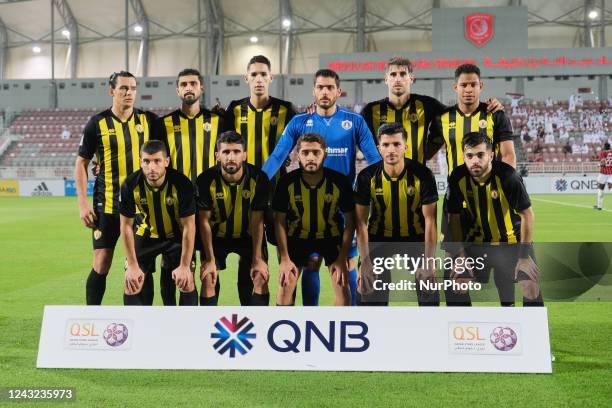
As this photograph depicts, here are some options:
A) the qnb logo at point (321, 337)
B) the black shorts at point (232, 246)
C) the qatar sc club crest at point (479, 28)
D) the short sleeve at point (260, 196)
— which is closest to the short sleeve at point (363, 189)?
the short sleeve at point (260, 196)

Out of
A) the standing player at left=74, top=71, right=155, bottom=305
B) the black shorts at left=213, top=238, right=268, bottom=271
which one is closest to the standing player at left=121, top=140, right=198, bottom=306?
the black shorts at left=213, top=238, right=268, bottom=271

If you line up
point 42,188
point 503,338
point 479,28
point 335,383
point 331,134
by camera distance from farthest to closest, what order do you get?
point 479,28, point 42,188, point 331,134, point 503,338, point 335,383

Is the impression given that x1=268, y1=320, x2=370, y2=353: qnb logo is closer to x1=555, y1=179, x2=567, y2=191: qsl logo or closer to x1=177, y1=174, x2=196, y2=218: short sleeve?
x1=177, y1=174, x2=196, y2=218: short sleeve

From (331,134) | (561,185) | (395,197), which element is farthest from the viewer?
(561,185)

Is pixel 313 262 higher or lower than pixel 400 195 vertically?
lower

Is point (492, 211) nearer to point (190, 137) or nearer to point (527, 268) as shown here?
point (527, 268)

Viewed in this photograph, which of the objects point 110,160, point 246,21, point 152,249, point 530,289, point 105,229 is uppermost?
point 246,21

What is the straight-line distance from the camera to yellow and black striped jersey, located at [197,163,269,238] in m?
4.44

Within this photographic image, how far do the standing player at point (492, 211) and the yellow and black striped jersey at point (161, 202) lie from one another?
68.1 inches

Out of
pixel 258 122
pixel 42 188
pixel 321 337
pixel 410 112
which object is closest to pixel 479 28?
pixel 42 188

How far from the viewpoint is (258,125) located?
4898 millimetres

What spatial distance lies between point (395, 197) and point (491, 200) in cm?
61

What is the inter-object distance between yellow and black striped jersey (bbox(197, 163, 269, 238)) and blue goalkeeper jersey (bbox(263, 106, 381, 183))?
0.76 ft

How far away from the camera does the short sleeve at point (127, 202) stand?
4.39m
